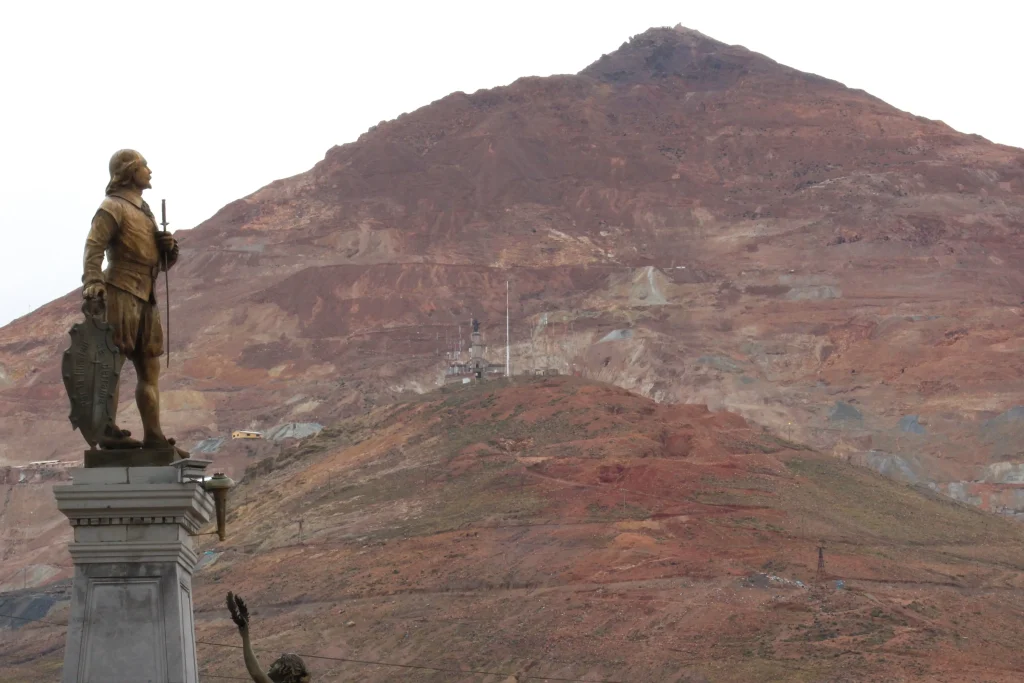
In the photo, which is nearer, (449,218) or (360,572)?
(360,572)

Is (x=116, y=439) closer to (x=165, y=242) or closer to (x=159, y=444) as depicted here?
(x=159, y=444)

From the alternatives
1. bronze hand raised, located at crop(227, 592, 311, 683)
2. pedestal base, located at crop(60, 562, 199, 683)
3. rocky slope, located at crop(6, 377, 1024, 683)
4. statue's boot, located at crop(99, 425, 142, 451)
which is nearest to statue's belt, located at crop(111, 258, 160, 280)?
statue's boot, located at crop(99, 425, 142, 451)

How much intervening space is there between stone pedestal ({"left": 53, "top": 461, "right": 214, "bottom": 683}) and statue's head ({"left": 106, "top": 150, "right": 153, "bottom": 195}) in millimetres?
1593

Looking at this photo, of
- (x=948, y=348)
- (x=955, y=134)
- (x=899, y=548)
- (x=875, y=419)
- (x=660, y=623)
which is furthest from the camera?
(x=955, y=134)

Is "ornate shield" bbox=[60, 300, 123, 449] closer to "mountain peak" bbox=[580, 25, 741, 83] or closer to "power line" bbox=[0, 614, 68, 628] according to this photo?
"power line" bbox=[0, 614, 68, 628]

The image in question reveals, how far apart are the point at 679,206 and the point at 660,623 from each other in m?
79.4

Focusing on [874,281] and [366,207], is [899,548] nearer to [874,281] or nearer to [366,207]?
[874,281]

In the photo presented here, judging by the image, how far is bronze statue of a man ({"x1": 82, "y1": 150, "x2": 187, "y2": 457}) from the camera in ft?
28.4

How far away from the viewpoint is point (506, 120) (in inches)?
5256

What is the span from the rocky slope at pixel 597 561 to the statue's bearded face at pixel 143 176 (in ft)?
114

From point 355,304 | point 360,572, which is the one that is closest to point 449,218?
point 355,304

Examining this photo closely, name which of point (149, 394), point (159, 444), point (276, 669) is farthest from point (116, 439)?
point (276, 669)

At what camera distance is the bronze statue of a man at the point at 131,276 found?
8.66 meters

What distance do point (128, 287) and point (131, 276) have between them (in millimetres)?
71
